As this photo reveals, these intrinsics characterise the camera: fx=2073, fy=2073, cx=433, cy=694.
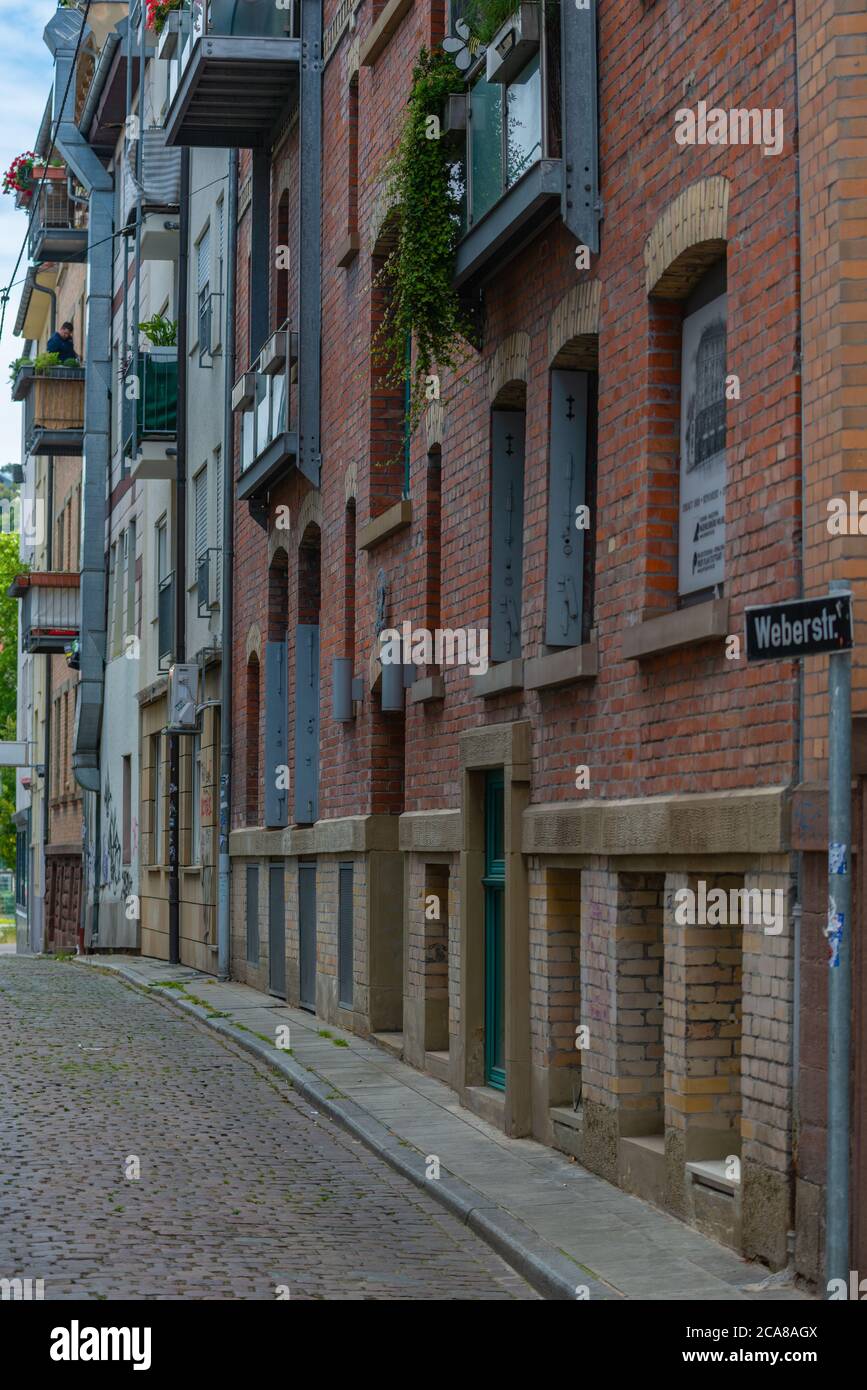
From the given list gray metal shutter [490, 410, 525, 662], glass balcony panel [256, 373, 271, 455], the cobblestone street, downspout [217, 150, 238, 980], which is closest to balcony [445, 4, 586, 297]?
gray metal shutter [490, 410, 525, 662]

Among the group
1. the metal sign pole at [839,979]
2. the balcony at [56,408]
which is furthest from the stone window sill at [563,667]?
the balcony at [56,408]

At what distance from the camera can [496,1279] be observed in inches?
350

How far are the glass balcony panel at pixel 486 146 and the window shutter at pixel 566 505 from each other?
1403mm

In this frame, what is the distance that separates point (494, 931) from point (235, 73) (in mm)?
11451

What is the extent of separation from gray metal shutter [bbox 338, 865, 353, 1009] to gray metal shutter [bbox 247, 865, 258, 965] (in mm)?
4939

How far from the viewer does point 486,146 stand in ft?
43.6

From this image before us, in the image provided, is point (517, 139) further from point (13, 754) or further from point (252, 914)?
point (13, 754)

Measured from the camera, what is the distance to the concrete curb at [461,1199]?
845 centimetres

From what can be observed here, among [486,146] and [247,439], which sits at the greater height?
[486,146]

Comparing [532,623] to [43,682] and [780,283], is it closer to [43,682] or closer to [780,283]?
[780,283]

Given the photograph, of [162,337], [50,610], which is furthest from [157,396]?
[50,610]

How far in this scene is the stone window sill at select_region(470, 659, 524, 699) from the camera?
12.8 m

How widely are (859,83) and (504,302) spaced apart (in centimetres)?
544

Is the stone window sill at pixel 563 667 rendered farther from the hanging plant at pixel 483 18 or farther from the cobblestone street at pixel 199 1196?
the hanging plant at pixel 483 18
